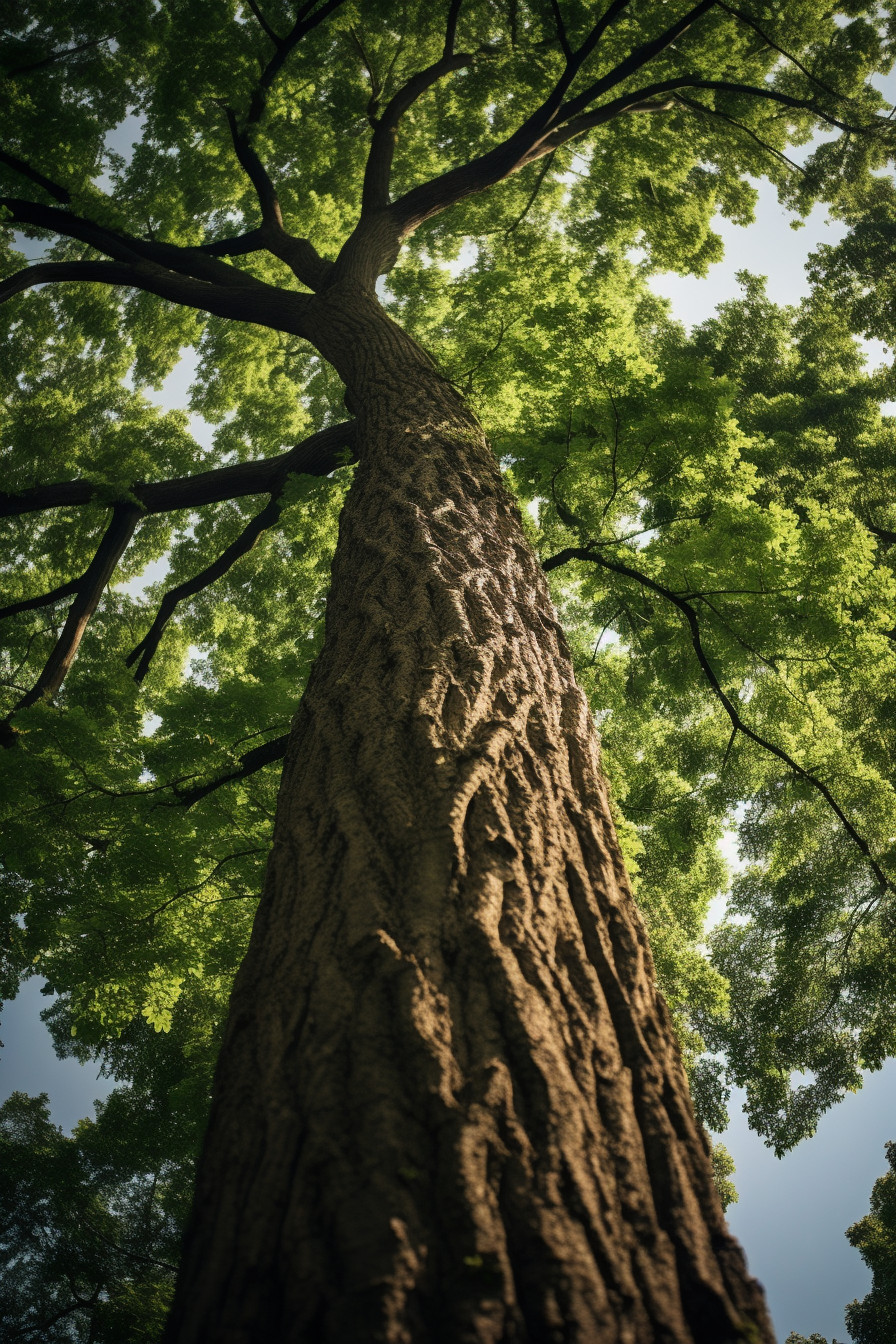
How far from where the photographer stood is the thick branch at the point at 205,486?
19.2 feet

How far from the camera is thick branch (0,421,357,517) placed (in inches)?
230

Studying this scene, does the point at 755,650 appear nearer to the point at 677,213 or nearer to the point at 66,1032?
the point at 677,213

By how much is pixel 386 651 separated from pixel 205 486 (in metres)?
4.85

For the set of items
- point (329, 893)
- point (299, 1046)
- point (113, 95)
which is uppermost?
point (113, 95)

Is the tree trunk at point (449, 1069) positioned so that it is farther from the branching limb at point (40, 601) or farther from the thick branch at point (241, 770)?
the branching limb at point (40, 601)

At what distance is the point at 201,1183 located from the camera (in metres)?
1.29

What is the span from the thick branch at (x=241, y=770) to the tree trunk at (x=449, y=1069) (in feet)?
7.91

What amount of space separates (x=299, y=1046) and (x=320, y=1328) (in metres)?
0.44

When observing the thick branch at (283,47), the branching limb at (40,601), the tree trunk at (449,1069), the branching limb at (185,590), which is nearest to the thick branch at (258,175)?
the thick branch at (283,47)

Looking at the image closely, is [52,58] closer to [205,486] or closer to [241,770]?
[205,486]

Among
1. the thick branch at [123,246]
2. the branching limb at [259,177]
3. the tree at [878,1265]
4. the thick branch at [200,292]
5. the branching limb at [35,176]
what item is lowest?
the tree at [878,1265]

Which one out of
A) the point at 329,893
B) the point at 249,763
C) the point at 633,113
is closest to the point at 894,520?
the point at 633,113

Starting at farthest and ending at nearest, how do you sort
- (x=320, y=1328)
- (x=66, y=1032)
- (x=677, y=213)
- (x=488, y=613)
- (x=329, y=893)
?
(x=66, y=1032), (x=677, y=213), (x=488, y=613), (x=329, y=893), (x=320, y=1328)

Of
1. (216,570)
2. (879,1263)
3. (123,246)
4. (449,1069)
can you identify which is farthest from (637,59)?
(879,1263)
